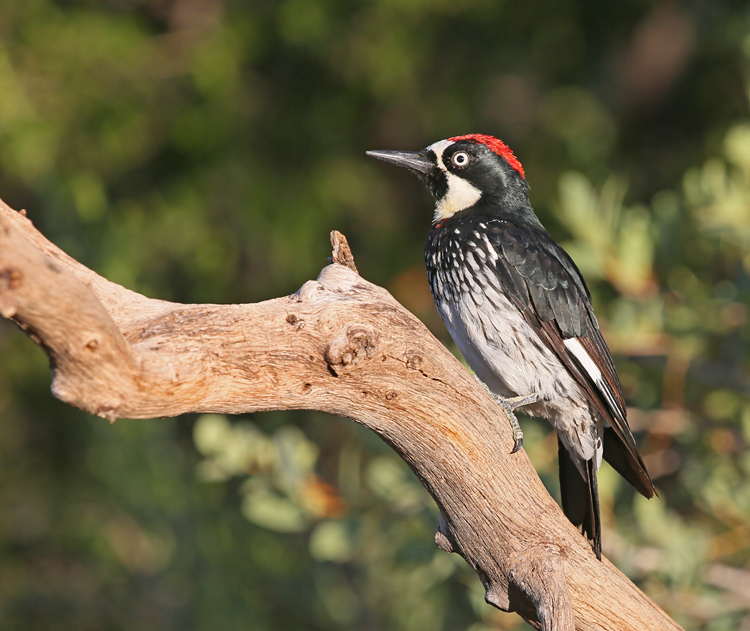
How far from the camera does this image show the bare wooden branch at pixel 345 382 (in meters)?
1.79

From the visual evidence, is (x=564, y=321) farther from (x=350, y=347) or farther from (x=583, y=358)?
(x=350, y=347)

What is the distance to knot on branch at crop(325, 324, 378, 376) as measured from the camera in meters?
2.16

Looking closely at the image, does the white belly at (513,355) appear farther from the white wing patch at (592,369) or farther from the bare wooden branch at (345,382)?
the bare wooden branch at (345,382)

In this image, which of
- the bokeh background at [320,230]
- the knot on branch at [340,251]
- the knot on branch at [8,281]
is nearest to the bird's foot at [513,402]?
the knot on branch at [340,251]

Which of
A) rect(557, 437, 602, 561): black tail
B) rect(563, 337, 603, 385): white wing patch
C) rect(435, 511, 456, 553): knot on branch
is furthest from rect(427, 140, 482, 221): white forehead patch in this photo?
rect(435, 511, 456, 553): knot on branch

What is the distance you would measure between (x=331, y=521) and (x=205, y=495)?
74.6 inches

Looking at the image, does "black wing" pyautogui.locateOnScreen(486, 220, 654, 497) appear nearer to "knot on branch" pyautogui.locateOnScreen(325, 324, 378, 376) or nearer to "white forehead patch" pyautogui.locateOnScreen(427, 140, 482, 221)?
"white forehead patch" pyautogui.locateOnScreen(427, 140, 482, 221)

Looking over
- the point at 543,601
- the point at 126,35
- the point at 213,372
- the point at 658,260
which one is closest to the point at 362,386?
the point at 213,372

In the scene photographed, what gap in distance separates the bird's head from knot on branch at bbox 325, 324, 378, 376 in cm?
127

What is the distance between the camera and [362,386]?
2.29 m

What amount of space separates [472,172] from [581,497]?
1313 mm

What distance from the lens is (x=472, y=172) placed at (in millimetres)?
3393

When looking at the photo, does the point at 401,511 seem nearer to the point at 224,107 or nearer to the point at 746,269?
the point at 746,269

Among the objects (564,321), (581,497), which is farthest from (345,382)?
(581,497)
